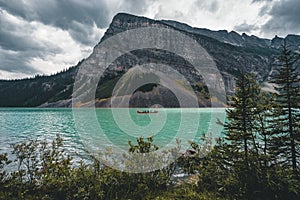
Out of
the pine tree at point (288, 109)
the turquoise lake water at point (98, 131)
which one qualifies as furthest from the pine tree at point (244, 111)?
the turquoise lake water at point (98, 131)

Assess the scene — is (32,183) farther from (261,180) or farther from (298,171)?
(298,171)

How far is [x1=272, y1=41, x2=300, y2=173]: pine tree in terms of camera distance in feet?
24.9

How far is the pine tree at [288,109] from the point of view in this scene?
760 cm

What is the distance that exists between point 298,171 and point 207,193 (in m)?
3.59

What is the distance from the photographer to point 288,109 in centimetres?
777

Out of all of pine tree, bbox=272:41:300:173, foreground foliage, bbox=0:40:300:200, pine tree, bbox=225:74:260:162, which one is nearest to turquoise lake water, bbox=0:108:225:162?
foreground foliage, bbox=0:40:300:200

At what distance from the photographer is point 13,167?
16.2 metres

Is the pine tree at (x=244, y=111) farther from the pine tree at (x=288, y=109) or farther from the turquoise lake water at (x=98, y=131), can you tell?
the turquoise lake water at (x=98, y=131)

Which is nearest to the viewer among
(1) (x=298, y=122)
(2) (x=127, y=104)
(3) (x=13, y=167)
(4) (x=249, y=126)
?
(1) (x=298, y=122)

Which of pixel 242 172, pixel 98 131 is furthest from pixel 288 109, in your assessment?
pixel 98 131

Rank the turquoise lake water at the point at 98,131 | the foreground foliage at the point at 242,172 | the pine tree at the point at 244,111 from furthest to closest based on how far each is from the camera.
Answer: the turquoise lake water at the point at 98,131 < the pine tree at the point at 244,111 < the foreground foliage at the point at 242,172

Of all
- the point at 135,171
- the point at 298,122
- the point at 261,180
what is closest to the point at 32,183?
the point at 135,171

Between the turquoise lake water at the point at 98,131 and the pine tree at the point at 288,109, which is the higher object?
the pine tree at the point at 288,109

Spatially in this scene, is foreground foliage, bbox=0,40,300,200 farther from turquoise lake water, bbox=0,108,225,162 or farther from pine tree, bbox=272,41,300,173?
turquoise lake water, bbox=0,108,225,162
